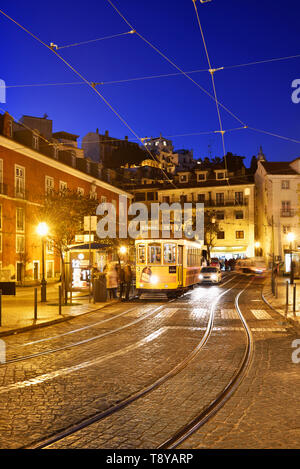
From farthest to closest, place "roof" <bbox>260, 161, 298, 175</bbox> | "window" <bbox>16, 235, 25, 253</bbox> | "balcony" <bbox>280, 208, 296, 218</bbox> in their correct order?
"roof" <bbox>260, 161, 298, 175</bbox>
"balcony" <bbox>280, 208, 296, 218</bbox>
"window" <bbox>16, 235, 25, 253</bbox>

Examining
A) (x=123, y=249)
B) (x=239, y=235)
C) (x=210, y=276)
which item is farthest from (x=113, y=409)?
(x=239, y=235)

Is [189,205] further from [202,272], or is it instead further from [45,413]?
[45,413]

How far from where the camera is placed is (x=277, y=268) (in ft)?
163

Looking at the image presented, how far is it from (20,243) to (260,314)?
23.4 metres

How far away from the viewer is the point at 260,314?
16750 mm

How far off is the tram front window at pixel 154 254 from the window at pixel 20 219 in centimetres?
1600

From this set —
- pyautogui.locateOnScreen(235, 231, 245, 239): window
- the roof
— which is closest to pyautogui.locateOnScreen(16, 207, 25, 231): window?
the roof

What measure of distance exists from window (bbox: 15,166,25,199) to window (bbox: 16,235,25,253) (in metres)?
3.07

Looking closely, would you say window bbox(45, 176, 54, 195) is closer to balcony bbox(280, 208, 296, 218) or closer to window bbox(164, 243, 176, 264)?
window bbox(164, 243, 176, 264)

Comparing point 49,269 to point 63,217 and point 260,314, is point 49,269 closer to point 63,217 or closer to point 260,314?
point 63,217

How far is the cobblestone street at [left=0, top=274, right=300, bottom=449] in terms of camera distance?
5.02m

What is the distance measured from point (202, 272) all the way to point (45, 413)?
2991cm
